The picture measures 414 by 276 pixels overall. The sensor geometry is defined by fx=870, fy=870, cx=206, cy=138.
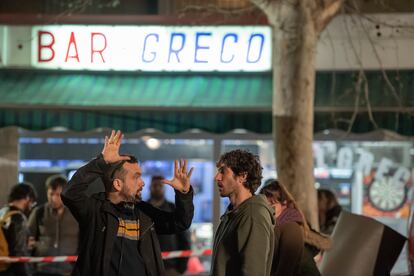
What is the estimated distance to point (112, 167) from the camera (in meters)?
5.15

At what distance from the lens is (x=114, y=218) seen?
5074mm

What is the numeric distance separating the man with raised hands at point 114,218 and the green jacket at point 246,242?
1.61 feet

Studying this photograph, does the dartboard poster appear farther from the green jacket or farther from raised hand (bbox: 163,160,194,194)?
the green jacket

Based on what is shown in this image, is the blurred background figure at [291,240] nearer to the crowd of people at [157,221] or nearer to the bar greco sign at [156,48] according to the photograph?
the crowd of people at [157,221]

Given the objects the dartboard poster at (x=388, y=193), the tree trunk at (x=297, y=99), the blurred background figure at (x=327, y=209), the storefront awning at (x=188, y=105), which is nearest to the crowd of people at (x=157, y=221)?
the tree trunk at (x=297, y=99)

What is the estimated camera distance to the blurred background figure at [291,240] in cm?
593

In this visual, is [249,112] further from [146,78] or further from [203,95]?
[146,78]

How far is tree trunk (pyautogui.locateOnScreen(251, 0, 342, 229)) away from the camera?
9.36 m

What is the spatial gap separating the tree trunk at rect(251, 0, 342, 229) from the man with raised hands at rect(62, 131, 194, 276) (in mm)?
4224

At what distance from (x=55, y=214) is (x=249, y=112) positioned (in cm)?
337

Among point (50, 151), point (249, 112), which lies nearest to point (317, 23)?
point (249, 112)

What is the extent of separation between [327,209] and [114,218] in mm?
5995

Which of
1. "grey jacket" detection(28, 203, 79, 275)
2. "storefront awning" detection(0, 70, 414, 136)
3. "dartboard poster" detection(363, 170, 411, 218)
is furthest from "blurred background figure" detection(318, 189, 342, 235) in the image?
"grey jacket" detection(28, 203, 79, 275)

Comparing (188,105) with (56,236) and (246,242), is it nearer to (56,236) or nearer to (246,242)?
(56,236)
